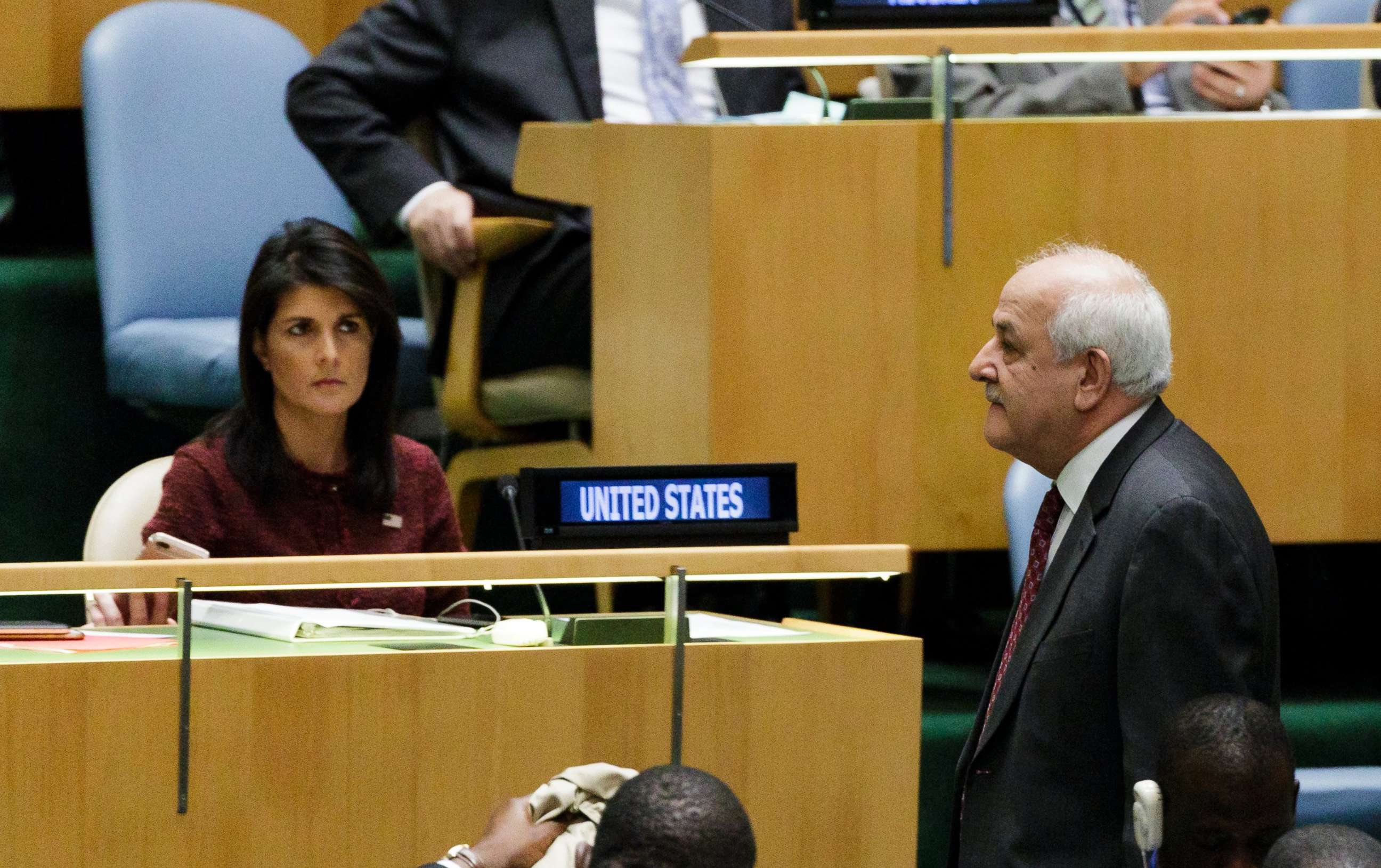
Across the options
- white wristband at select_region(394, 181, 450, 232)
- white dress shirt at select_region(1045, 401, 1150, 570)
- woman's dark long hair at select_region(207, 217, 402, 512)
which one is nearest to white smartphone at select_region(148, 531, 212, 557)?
woman's dark long hair at select_region(207, 217, 402, 512)

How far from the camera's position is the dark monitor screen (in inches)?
116

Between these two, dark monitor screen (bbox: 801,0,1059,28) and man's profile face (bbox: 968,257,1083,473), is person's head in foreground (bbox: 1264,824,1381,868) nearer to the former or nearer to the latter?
man's profile face (bbox: 968,257,1083,473)

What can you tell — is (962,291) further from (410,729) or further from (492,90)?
(410,729)

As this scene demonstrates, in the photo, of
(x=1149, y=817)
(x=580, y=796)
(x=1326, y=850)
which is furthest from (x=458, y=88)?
(x=1326, y=850)

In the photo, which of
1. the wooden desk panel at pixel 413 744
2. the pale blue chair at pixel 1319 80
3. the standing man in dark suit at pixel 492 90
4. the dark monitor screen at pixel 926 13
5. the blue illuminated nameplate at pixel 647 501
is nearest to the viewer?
the wooden desk panel at pixel 413 744

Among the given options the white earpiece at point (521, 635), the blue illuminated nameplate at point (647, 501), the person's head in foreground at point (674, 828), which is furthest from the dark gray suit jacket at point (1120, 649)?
A: the person's head in foreground at point (674, 828)

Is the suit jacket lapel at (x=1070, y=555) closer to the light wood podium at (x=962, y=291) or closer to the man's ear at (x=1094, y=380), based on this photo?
the man's ear at (x=1094, y=380)

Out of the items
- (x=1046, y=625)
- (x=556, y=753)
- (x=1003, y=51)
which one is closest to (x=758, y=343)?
(x=1003, y=51)

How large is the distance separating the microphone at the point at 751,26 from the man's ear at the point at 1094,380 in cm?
86

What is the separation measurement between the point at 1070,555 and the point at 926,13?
1084 mm

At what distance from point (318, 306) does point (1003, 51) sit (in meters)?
1.05

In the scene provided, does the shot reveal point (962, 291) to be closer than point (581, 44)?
Yes

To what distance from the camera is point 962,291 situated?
2.90 metres

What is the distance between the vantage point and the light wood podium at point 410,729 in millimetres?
1810
